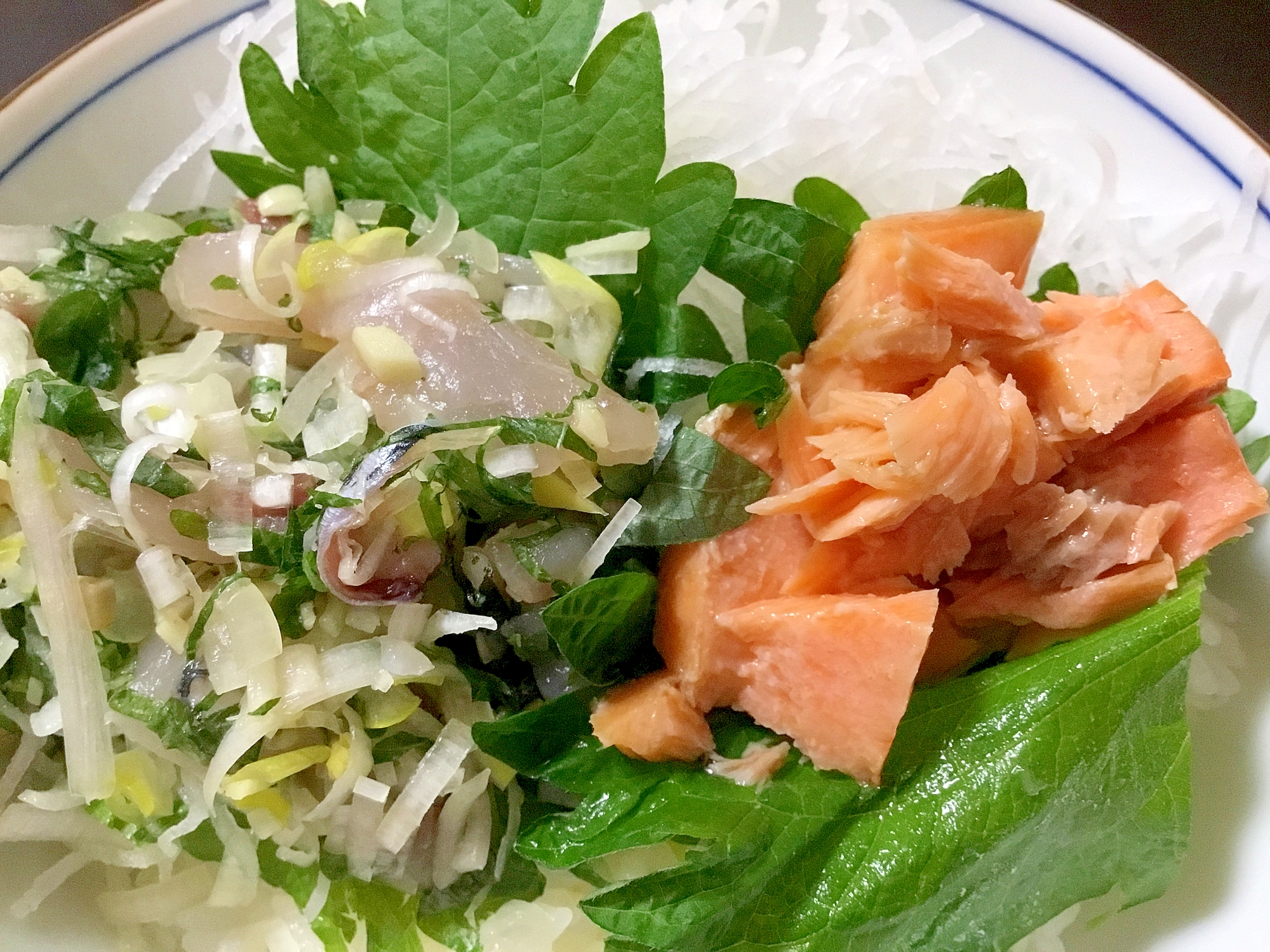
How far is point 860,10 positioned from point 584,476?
1.28m

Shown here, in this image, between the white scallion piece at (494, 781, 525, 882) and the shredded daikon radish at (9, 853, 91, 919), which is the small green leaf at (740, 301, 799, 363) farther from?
the shredded daikon radish at (9, 853, 91, 919)

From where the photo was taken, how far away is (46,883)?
1.55m

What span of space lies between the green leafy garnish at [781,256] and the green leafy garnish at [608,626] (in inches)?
20.2

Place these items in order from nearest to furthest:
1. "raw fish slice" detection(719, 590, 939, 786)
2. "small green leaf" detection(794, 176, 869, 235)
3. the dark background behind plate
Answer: "raw fish slice" detection(719, 590, 939, 786) → "small green leaf" detection(794, 176, 869, 235) → the dark background behind plate

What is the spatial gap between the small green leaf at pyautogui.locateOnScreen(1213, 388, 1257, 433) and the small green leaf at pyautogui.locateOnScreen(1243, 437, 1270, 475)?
0.13 feet

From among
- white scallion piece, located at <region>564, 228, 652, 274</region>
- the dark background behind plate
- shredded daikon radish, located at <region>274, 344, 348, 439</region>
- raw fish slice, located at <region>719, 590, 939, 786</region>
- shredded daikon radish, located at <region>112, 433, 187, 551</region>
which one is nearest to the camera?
raw fish slice, located at <region>719, 590, 939, 786</region>

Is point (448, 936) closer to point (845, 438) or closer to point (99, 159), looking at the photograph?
point (845, 438)

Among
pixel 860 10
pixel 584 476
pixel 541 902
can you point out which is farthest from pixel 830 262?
pixel 541 902

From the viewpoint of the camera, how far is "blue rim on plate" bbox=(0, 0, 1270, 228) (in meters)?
1.85

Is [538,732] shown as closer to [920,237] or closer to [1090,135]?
[920,237]

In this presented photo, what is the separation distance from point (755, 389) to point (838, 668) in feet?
1.42

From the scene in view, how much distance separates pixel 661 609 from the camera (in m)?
1.53

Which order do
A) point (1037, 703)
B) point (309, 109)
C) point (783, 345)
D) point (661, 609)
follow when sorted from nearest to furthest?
1. point (1037, 703)
2. point (661, 609)
3. point (783, 345)
4. point (309, 109)

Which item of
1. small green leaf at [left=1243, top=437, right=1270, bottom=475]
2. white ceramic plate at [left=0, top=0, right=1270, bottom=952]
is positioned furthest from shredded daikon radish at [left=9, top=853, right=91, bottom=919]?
small green leaf at [left=1243, top=437, right=1270, bottom=475]
